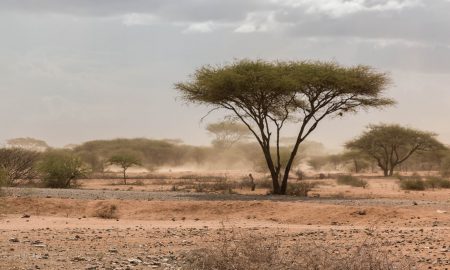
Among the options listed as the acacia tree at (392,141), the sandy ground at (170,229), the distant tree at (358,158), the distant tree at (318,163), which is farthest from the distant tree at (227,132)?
the sandy ground at (170,229)

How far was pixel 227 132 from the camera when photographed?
298 feet

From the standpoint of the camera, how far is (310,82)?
93.4ft

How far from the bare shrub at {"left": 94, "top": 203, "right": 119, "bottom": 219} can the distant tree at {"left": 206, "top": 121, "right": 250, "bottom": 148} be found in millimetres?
66083

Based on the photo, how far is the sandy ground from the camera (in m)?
9.77

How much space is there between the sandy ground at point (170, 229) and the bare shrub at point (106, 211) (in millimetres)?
132

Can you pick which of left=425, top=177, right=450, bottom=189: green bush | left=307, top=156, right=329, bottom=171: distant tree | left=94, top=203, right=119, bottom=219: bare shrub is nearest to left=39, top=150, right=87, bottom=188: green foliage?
left=94, top=203, right=119, bottom=219: bare shrub

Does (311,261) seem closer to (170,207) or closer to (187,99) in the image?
(170,207)

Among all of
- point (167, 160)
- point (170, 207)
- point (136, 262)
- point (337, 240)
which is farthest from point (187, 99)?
point (167, 160)

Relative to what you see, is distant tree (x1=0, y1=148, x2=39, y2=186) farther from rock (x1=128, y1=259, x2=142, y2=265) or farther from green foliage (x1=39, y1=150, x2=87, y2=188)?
rock (x1=128, y1=259, x2=142, y2=265)

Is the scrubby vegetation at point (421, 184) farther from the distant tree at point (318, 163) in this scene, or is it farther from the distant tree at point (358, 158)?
the distant tree at point (318, 163)

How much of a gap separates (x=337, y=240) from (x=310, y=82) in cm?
1719

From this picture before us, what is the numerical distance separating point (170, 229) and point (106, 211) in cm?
476

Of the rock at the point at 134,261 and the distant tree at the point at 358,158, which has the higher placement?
the distant tree at the point at 358,158

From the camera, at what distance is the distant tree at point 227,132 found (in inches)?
3472
